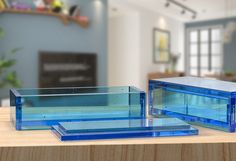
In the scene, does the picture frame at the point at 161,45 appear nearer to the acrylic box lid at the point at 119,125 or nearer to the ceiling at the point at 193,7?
the ceiling at the point at 193,7

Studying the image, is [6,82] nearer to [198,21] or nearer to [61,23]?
[61,23]

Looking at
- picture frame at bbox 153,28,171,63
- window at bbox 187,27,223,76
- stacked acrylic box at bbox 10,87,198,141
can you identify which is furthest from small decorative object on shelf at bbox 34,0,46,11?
window at bbox 187,27,223,76

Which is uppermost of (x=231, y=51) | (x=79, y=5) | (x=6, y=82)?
(x=79, y=5)

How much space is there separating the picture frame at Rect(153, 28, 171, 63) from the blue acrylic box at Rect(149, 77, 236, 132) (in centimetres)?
794

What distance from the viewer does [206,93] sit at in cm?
58

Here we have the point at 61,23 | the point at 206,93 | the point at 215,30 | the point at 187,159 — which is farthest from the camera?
the point at 215,30

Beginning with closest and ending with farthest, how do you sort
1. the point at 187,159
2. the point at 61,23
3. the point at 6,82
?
the point at 187,159 < the point at 6,82 < the point at 61,23

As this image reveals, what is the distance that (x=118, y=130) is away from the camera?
506mm

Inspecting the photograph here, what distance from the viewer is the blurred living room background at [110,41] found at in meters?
5.05

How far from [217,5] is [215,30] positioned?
1.68m

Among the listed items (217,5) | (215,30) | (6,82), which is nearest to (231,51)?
(215,30)

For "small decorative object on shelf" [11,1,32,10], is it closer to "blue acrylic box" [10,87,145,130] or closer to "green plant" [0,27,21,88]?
"green plant" [0,27,21,88]

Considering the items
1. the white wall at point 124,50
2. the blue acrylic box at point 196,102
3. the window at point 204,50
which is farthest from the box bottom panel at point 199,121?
the window at point 204,50

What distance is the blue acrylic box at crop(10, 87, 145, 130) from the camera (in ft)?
1.87
